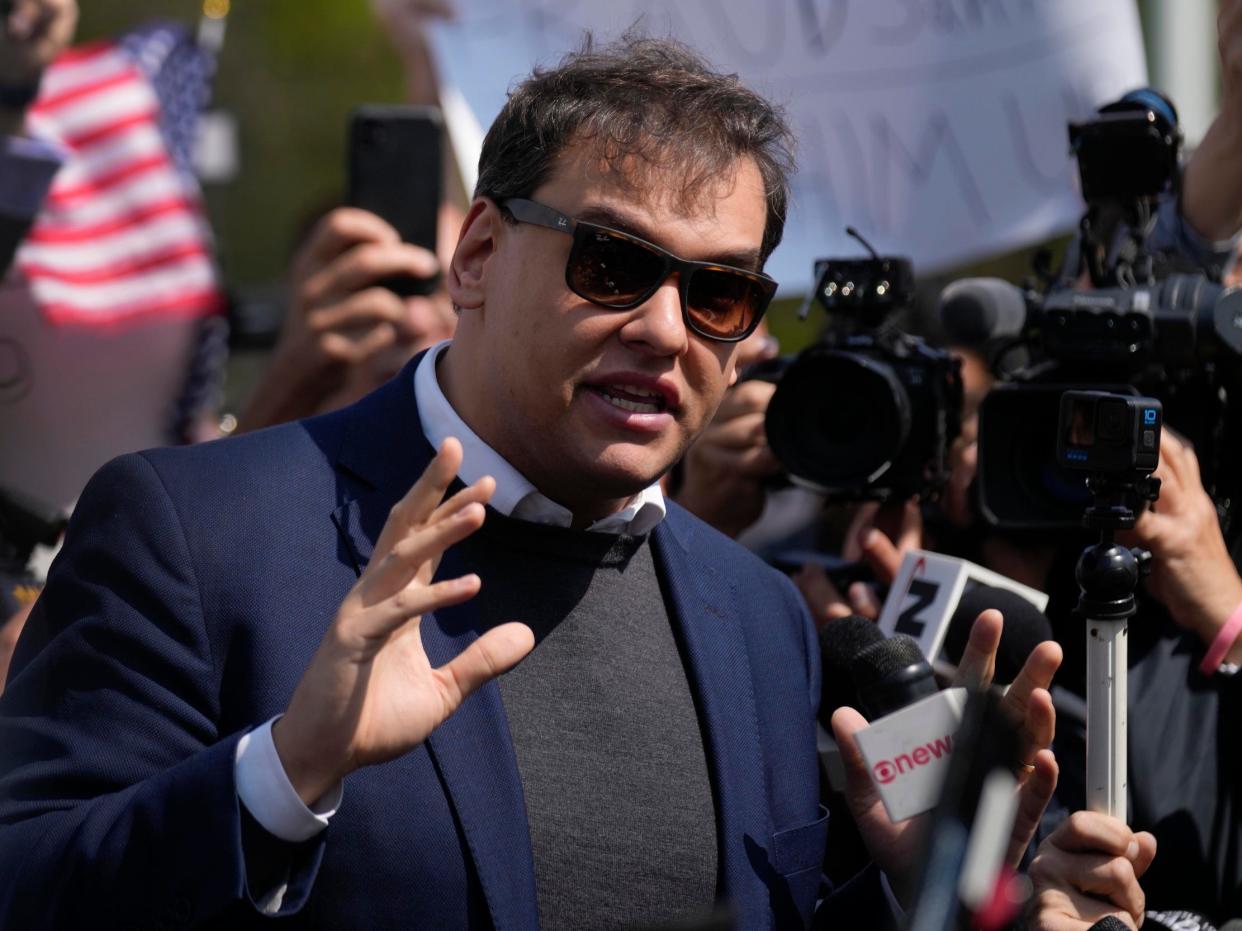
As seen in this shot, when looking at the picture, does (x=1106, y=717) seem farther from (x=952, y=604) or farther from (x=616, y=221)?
(x=616, y=221)

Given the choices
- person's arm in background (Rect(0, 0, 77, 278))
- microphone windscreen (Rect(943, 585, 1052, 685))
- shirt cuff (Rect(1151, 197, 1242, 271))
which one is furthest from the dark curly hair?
person's arm in background (Rect(0, 0, 77, 278))

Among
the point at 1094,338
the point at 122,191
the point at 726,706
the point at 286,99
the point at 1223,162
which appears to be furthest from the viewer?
the point at 286,99

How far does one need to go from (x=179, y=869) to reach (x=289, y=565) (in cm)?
52

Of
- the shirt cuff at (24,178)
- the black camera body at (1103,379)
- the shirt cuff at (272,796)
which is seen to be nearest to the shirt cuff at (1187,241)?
the black camera body at (1103,379)

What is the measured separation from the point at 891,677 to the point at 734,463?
1207 mm

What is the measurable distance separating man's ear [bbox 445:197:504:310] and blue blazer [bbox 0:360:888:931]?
0.59ft

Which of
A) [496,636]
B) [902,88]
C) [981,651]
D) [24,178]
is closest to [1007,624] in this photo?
[981,651]

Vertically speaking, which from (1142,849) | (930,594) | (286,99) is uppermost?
(930,594)

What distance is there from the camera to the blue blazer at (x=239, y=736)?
7.34 feet

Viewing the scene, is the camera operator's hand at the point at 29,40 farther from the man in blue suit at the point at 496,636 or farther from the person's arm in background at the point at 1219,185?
the person's arm in background at the point at 1219,185

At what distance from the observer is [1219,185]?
140 inches

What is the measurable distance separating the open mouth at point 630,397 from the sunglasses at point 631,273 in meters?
0.12

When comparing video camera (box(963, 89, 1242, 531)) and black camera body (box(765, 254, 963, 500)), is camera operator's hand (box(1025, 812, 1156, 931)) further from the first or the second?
black camera body (box(765, 254, 963, 500))

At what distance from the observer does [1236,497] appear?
3594 millimetres
